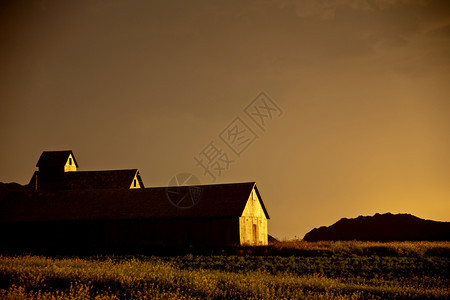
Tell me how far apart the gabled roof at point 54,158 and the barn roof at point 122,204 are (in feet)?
42.8

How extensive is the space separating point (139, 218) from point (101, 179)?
17070 millimetres

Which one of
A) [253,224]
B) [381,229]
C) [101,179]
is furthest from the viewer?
[381,229]

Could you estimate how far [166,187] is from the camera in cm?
4878

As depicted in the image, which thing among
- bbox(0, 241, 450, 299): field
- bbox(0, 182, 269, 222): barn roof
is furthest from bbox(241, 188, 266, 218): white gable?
bbox(0, 241, 450, 299): field

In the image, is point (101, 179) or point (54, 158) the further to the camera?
point (54, 158)

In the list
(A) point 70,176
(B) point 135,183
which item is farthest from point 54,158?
(B) point 135,183

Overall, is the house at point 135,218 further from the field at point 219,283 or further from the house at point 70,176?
the field at point 219,283

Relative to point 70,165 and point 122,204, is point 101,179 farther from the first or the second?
point 122,204

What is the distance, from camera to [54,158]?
213 feet

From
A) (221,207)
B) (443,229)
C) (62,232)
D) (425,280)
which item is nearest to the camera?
(425,280)

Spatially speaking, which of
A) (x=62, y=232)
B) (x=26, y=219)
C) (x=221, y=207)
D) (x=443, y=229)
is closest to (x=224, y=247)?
Result: (x=221, y=207)

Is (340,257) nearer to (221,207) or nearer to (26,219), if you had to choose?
(221,207)

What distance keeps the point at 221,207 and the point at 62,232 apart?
14.6 m

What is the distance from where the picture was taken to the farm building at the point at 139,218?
141ft
